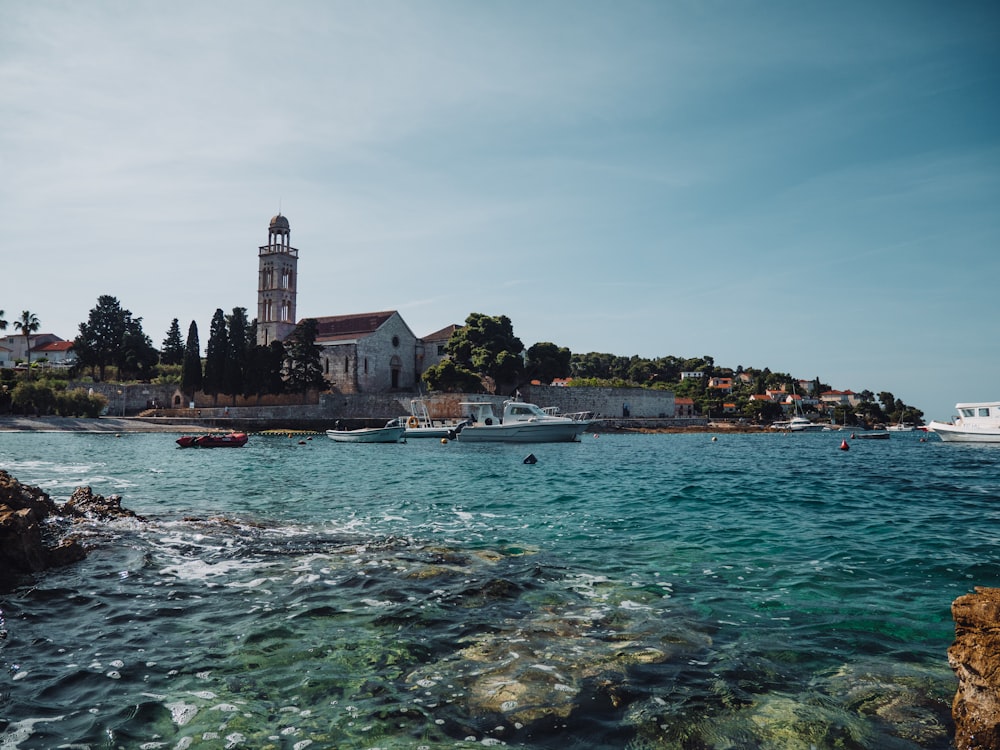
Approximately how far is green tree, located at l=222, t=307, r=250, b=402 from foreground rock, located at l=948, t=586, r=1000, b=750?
2361 inches

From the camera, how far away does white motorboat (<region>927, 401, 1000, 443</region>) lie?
37.7 meters

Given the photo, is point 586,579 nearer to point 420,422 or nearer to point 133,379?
point 420,422

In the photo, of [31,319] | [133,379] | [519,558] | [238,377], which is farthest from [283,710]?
[31,319]

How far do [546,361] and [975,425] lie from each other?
38.4m

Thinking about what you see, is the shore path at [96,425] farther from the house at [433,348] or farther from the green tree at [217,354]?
the house at [433,348]

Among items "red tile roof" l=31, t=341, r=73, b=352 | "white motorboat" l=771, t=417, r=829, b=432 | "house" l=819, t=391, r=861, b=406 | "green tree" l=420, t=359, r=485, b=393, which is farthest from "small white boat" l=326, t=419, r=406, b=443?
"house" l=819, t=391, r=861, b=406

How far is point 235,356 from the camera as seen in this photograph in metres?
57.0

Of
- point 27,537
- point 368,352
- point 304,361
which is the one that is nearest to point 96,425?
point 304,361

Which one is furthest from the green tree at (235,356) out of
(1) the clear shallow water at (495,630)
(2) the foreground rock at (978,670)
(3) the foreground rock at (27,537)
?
(2) the foreground rock at (978,670)

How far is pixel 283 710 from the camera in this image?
3.82 metres

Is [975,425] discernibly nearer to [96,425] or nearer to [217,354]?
[217,354]

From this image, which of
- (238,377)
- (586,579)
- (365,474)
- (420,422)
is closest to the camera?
(586,579)

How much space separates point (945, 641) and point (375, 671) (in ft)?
15.5

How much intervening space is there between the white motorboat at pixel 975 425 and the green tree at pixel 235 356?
57548 millimetres
